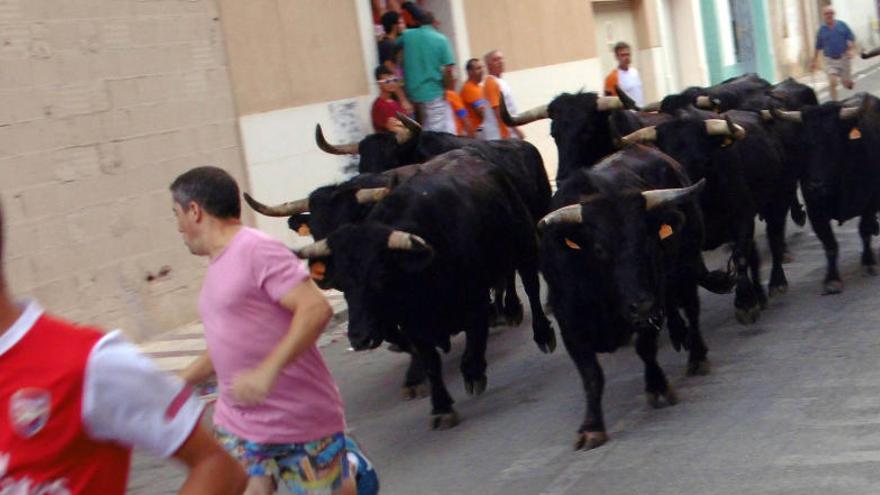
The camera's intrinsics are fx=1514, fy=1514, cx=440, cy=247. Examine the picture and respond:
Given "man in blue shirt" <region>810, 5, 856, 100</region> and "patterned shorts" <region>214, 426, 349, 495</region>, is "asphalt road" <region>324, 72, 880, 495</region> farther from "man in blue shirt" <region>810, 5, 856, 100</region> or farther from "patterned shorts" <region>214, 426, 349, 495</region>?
"man in blue shirt" <region>810, 5, 856, 100</region>

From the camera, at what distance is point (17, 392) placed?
9.34 ft

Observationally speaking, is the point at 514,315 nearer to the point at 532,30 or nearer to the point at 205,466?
the point at 205,466

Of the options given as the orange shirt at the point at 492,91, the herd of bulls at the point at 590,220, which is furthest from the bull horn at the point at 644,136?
the orange shirt at the point at 492,91

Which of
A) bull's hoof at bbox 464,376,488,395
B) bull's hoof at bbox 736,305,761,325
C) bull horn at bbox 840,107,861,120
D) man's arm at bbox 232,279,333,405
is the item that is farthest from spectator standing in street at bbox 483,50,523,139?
man's arm at bbox 232,279,333,405

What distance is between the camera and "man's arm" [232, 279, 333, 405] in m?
4.64

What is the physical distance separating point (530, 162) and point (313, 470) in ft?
22.4

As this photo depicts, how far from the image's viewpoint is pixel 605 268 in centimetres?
822

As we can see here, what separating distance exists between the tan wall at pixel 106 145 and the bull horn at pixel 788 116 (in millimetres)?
5443

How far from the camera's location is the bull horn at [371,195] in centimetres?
963

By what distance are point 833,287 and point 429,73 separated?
6.92m

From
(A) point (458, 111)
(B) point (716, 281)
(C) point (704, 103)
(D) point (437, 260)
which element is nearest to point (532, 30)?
(A) point (458, 111)

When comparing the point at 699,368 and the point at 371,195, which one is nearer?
the point at 699,368

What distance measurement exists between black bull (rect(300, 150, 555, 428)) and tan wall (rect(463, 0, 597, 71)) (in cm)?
1086

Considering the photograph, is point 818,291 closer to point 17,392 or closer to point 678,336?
point 678,336
